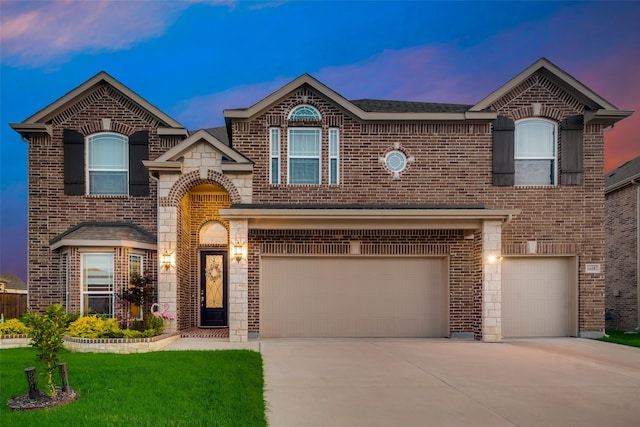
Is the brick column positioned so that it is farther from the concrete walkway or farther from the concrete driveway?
the concrete driveway

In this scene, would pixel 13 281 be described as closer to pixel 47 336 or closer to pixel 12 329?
pixel 12 329

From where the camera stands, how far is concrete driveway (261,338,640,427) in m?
5.35

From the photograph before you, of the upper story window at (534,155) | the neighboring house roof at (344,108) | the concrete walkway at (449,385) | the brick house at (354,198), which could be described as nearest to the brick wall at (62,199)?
the brick house at (354,198)

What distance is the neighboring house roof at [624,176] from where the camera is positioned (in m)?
15.0

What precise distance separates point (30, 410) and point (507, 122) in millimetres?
12471

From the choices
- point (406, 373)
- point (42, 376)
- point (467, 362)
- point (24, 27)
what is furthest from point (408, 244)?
point (24, 27)

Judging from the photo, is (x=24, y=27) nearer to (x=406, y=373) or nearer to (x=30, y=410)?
(x=30, y=410)

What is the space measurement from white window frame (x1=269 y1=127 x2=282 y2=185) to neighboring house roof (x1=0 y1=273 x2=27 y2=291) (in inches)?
1116

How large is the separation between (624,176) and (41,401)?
18308 millimetres

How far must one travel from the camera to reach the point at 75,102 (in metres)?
12.8

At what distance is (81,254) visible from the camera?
11.7m

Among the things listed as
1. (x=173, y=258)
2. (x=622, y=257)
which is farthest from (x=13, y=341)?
(x=622, y=257)

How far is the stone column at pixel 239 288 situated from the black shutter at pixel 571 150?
9.05 m

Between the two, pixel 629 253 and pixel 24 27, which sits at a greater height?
pixel 24 27
